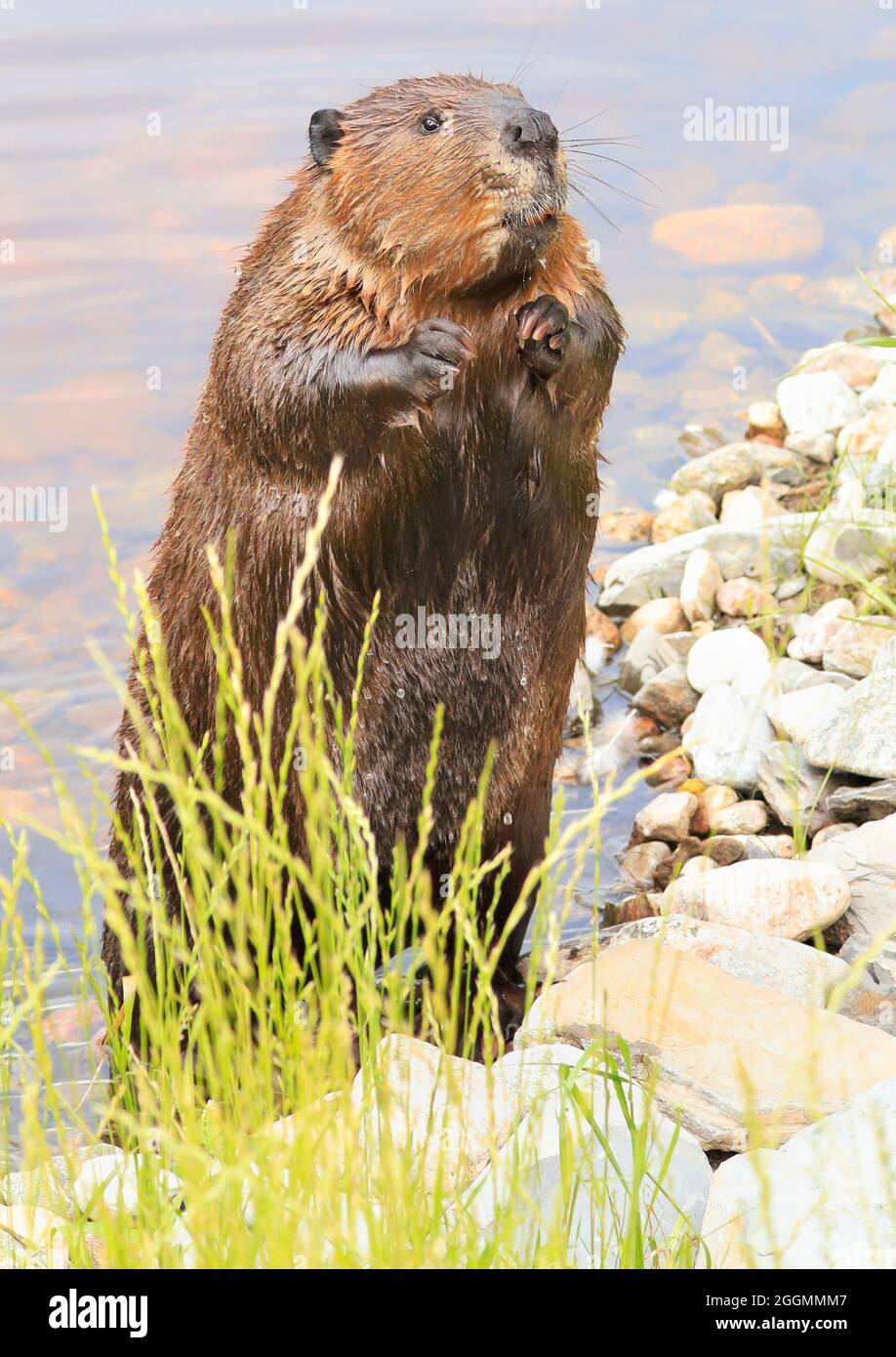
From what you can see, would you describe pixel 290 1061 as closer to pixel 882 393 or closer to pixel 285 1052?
pixel 285 1052

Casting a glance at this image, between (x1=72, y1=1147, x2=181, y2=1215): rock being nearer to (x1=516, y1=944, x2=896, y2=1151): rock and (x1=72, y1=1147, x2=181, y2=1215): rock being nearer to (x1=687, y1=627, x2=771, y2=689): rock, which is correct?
(x1=516, y1=944, x2=896, y2=1151): rock

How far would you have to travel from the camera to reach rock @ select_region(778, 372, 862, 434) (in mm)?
7812

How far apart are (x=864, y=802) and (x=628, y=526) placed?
3.25 metres

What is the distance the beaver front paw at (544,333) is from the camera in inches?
145

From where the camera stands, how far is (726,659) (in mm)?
5941

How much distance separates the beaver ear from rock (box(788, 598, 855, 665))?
8.92 feet

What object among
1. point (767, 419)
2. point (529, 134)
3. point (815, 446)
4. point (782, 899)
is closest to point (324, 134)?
point (529, 134)

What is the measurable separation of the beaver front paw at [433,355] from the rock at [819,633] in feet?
8.58

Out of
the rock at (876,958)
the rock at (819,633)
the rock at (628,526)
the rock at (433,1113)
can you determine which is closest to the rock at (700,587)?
the rock at (819,633)

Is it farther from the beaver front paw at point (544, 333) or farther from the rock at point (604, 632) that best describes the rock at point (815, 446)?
the beaver front paw at point (544, 333)

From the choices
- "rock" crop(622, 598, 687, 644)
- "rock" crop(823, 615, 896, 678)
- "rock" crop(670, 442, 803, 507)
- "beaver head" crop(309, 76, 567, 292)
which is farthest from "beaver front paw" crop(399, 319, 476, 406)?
"rock" crop(670, 442, 803, 507)

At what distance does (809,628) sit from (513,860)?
2099 mm
